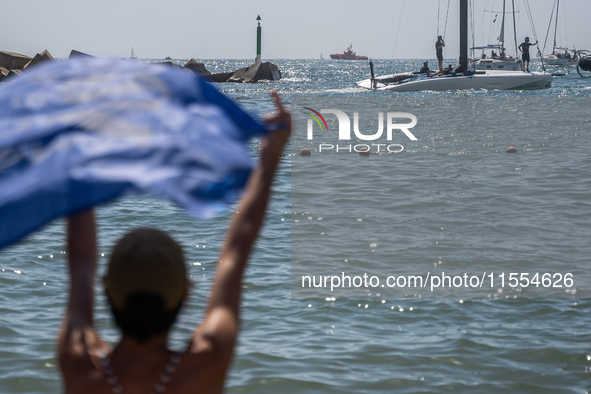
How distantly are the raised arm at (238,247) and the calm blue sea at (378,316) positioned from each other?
93cm

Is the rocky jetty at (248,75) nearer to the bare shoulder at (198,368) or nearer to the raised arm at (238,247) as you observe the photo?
the raised arm at (238,247)

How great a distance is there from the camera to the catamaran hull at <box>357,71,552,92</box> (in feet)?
114

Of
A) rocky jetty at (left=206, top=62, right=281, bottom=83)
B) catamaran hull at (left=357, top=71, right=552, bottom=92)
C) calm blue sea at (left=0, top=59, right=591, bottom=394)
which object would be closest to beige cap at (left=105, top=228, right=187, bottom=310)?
calm blue sea at (left=0, top=59, right=591, bottom=394)

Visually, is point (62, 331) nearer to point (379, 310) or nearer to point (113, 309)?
point (113, 309)

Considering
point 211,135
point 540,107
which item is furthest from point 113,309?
point 540,107

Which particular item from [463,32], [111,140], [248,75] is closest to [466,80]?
[463,32]

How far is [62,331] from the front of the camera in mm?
1588

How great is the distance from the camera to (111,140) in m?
1.44

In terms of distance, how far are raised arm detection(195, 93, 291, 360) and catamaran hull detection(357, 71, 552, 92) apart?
34.3 meters

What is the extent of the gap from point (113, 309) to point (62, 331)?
18 centimetres

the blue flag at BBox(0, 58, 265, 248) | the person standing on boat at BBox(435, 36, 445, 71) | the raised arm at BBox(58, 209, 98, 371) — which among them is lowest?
the raised arm at BBox(58, 209, 98, 371)

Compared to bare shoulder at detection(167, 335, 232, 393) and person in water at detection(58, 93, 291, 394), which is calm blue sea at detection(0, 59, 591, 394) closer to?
person in water at detection(58, 93, 291, 394)

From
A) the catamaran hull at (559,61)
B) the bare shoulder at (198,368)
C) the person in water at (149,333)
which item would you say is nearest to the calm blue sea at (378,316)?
the person in water at (149,333)

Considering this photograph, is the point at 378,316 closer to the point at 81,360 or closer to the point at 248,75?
the point at 81,360
